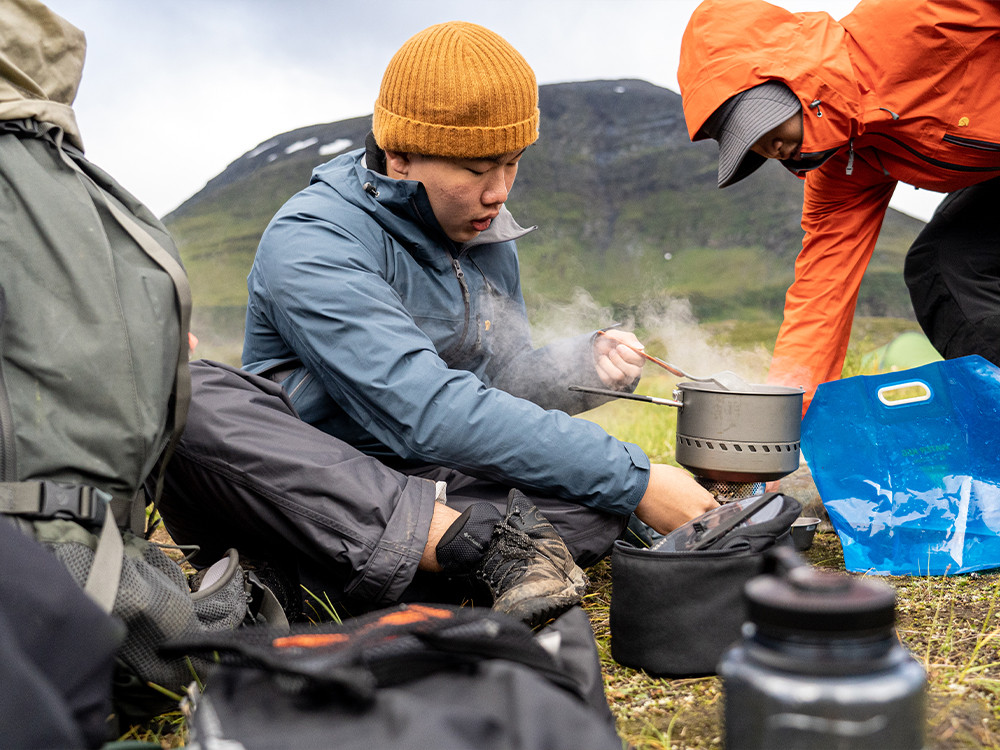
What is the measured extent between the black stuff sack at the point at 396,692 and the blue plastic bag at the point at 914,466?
162cm

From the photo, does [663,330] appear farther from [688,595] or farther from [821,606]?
[821,606]

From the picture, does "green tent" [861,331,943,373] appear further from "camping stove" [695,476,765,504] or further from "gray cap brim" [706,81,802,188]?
"camping stove" [695,476,765,504]

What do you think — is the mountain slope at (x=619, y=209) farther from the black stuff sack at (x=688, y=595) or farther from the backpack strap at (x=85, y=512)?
the backpack strap at (x=85, y=512)

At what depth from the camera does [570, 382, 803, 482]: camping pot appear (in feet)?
7.23

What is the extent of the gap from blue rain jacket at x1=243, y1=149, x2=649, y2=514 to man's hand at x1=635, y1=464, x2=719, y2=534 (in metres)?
0.04

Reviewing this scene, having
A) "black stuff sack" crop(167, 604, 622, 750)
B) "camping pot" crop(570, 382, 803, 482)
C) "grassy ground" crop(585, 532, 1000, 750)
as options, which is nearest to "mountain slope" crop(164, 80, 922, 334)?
"camping pot" crop(570, 382, 803, 482)

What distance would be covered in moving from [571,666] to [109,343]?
3.33 ft

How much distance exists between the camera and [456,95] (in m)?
2.29

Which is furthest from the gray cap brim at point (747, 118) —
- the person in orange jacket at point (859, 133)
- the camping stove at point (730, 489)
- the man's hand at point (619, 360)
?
the camping stove at point (730, 489)

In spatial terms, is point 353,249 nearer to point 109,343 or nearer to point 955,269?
point 109,343

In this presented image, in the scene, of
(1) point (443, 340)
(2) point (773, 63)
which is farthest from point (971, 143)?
(1) point (443, 340)

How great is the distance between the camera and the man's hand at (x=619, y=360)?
253 centimetres

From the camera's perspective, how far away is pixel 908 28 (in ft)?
8.89

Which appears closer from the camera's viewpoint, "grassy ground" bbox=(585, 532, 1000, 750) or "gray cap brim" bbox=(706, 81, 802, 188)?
"grassy ground" bbox=(585, 532, 1000, 750)
